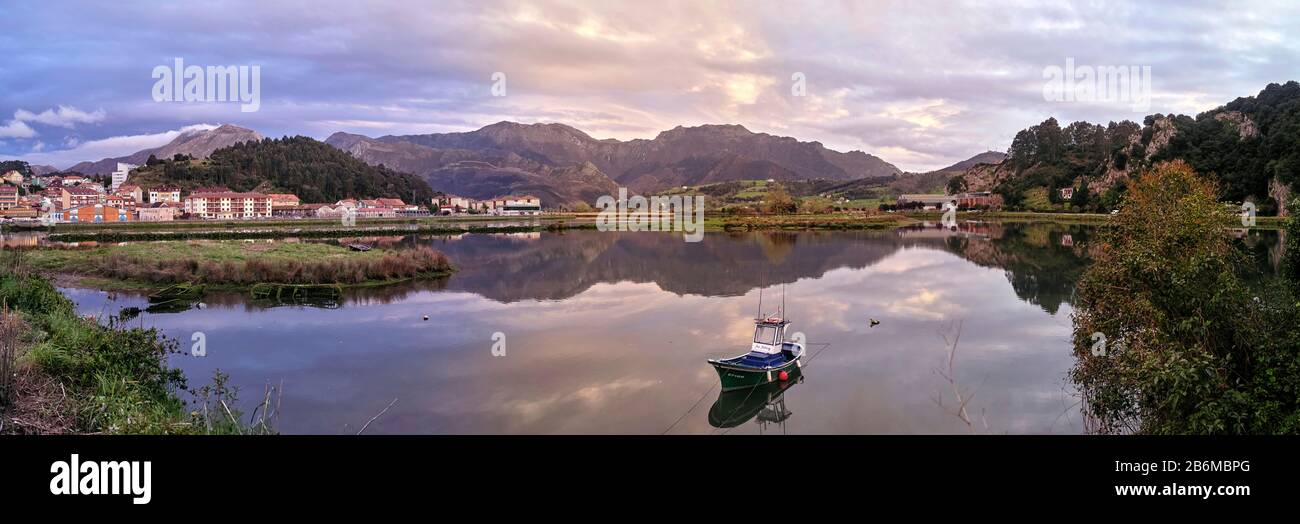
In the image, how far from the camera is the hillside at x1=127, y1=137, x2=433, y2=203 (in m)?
112

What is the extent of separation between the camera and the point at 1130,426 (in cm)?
1079

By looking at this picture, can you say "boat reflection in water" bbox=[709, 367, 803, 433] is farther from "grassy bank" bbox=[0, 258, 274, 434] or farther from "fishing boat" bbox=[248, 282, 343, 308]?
"fishing boat" bbox=[248, 282, 343, 308]

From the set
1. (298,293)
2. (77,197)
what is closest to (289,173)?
(77,197)

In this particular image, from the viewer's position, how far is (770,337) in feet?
49.8

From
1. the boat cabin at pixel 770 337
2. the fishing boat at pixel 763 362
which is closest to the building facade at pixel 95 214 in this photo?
the boat cabin at pixel 770 337

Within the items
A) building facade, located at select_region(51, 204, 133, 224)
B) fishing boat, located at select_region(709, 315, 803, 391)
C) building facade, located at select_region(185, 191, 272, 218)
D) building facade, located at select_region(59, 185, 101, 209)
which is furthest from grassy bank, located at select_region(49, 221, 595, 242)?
fishing boat, located at select_region(709, 315, 803, 391)

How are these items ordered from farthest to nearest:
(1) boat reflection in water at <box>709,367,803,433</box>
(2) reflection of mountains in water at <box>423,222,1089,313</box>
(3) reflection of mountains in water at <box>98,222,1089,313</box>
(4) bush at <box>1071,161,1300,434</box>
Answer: (2) reflection of mountains in water at <box>423,222,1089,313</box>, (3) reflection of mountains in water at <box>98,222,1089,313</box>, (1) boat reflection in water at <box>709,367,803,433</box>, (4) bush at <box>1071,161,1300,434</box>

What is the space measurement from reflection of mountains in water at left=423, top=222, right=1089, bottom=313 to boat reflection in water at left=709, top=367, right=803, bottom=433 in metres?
13.8

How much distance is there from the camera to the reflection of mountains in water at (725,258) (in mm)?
30188

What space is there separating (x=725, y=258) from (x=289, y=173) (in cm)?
10607

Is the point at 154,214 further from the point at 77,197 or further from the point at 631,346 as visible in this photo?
the point at 631,346

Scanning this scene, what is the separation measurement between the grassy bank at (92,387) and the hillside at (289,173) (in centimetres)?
11084

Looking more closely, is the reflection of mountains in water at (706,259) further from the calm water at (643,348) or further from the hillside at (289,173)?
the hillside at (289,173)

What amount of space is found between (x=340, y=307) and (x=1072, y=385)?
70.9 ft
